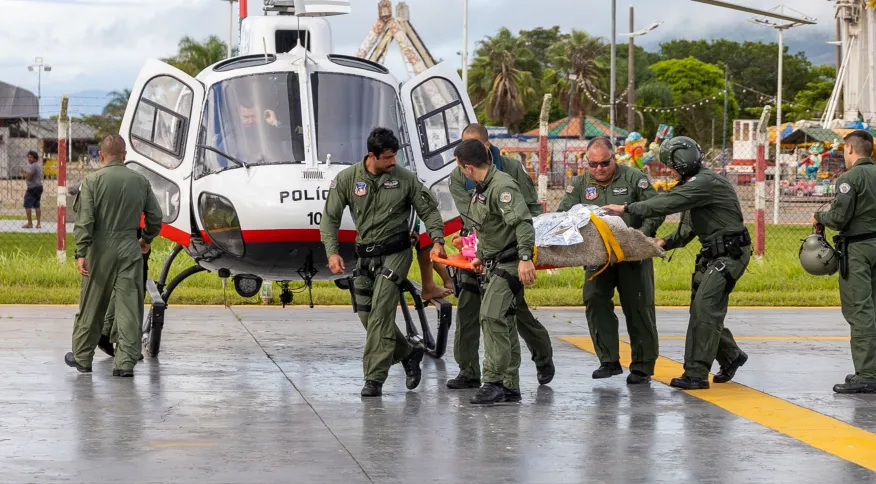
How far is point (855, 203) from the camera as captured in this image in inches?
356

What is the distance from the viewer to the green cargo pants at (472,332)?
906 cm

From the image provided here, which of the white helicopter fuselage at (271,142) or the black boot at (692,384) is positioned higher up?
the white helicopter fuselage at (271,142)

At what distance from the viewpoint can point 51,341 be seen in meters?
11.2

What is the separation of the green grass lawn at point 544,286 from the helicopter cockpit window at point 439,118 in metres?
3.83

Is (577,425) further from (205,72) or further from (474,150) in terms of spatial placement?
(205,72)

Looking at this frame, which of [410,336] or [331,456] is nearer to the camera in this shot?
[331,456]

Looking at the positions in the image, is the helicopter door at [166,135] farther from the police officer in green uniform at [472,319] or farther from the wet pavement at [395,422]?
the police officer in green uniform at [472,319]

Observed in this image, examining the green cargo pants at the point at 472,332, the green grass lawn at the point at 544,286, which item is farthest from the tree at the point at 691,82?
the green cargo pants at the point at 472,332

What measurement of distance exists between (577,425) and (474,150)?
1.99m

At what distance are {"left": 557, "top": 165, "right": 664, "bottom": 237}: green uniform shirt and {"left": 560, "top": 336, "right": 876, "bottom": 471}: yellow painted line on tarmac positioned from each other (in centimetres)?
121

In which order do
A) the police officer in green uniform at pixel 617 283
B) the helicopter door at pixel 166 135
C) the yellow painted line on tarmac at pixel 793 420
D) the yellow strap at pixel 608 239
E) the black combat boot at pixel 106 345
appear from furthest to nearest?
the helicopter door at pixel 166 135
the black combat boot at pixel 106 345
the police officer in green uniform at pixel 617 283
the yellow strap at pixel 608 239
the yellow painted line on tarmac at pixel 793 420

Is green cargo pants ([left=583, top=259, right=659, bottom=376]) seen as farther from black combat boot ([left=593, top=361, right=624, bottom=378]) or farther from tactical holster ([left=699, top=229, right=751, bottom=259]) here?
tactical holster ([left=699, top=229, right=751, bottom=259])

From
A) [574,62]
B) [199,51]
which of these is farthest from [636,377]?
[574,62]

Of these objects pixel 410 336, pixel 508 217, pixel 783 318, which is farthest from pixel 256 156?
pixel 783 318
